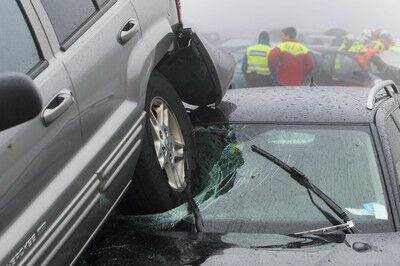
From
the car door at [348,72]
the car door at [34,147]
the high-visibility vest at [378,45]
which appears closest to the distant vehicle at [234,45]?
the car door at [348,72]

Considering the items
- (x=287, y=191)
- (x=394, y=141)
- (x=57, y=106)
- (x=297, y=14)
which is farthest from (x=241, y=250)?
(x=297, y=14)

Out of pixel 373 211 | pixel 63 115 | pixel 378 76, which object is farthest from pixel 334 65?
pixel 63 115

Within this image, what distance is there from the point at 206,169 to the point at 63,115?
3.91ft

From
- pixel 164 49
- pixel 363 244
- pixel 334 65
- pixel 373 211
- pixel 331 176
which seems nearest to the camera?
pixel 363 244

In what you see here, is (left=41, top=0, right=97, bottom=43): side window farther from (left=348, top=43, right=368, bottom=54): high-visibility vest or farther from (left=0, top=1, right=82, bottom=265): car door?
(left=348, top=43, right=368, bottom=54): high-visibility vest

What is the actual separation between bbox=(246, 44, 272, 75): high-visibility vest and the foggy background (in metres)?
10.0

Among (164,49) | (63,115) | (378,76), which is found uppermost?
(63,115)

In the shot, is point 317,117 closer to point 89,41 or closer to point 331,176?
point 331,176

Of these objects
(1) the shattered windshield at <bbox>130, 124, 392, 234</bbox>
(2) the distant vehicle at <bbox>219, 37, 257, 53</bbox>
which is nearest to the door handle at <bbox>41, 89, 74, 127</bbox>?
(1) the shattered windshield at <bbox>130, 124, 392, 234</bbox>

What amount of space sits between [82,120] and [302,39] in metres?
14.2

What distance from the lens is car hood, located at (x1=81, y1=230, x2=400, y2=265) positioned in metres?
2.70

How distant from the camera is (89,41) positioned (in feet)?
9.51

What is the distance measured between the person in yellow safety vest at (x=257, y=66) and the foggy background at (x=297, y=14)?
32.8 ft

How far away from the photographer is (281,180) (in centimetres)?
333
